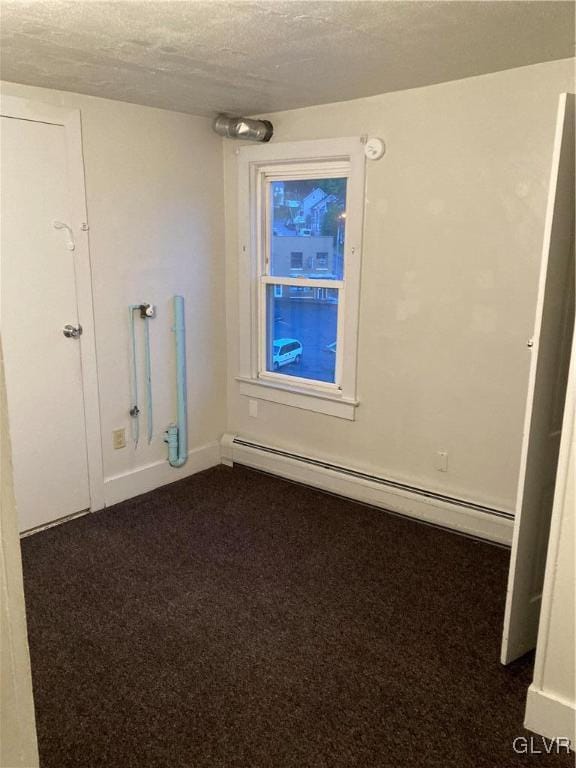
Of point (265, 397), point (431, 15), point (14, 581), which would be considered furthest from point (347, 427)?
point (14, 581)

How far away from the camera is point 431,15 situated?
6.50 ft

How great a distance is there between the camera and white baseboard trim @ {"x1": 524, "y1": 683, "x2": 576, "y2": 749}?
1.95 metres

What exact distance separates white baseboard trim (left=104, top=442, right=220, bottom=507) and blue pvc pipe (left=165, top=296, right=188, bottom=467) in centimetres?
7

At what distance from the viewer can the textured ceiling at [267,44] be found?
1936mm

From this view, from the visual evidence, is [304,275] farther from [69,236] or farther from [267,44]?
[267,44]

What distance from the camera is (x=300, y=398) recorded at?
12.9 ft

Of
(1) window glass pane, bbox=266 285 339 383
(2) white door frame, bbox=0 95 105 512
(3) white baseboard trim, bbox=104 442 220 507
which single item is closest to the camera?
(2) white door frame, bbox=0 95 105 512

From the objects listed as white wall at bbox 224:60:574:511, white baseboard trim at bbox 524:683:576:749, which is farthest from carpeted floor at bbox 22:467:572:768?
white wall at bbox 224:60:574:511

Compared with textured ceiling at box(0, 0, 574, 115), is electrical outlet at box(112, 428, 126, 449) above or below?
below

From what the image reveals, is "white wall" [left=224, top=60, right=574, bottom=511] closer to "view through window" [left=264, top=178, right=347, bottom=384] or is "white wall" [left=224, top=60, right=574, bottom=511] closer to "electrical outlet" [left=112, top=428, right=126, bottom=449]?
"view through window" [left=264, top=178, right=347, bottom=384]

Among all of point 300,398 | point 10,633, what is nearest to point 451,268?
point 300,398

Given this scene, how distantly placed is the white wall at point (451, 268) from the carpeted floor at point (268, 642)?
0.53m

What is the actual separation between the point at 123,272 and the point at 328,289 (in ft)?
4.07

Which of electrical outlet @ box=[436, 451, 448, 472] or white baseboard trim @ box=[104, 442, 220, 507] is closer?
electrical outlet @ box=[436, 451, 448, 472]
